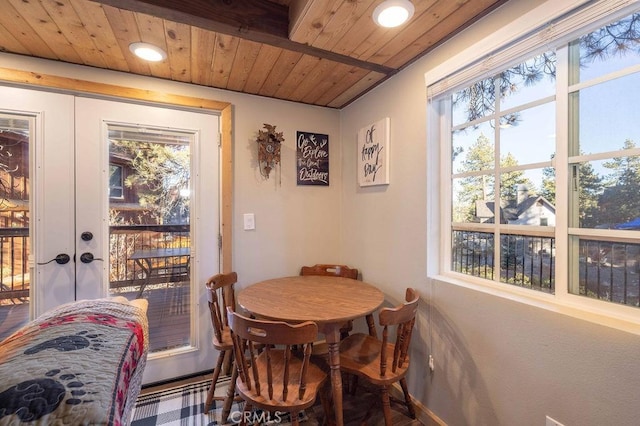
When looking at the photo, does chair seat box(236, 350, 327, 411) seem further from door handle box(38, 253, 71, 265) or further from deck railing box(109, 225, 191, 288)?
door handle box(38, 253, 71, 265)

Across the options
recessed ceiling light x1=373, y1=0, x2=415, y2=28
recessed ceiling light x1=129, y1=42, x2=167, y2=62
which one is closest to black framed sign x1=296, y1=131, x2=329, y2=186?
recessed ceiling light x1=129, y1=42, x2=167, y2=62

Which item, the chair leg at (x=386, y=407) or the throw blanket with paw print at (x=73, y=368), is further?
the chair leg at (x=386, y=407)

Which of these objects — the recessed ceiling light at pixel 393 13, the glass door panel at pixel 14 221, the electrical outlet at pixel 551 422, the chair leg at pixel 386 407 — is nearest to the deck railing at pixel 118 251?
the glass door panel at pixel 14 221

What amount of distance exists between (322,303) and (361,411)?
2.66ft

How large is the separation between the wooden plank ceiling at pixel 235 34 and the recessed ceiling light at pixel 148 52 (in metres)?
0.04

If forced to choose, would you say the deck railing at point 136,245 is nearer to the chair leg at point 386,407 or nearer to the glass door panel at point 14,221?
the glass door panel at point 14,221

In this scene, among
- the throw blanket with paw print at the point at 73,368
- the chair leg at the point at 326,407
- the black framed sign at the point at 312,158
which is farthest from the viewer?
the black framed sign at the point at 312,158

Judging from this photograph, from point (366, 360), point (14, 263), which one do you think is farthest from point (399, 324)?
point (14, 263)

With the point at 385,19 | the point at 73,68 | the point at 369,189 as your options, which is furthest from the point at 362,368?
the point at 73,68

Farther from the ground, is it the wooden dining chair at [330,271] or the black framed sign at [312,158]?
the black framed sign at [312,158]

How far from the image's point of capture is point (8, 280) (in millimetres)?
1766

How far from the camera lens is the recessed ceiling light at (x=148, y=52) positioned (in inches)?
65.2

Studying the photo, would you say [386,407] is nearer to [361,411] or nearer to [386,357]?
[386,357]

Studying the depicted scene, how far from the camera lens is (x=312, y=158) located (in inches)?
103
